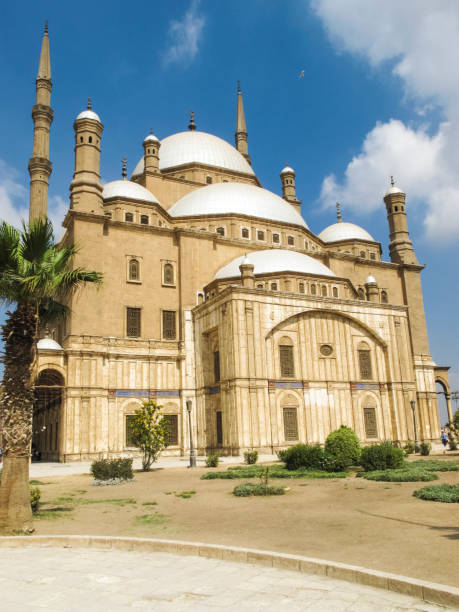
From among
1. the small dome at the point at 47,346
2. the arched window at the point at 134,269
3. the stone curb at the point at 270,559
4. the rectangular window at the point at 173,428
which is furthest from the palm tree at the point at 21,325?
the arched window at the point at 134,269

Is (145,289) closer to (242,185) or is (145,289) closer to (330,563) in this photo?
(242,185)

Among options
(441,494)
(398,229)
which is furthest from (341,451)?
(398,229)

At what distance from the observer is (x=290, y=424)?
2945cm

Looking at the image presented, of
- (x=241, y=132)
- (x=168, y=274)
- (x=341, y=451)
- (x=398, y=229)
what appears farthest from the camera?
(x=241, y=132)

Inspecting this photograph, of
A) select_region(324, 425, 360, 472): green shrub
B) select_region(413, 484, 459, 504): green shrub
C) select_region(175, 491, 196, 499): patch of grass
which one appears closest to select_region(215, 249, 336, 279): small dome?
select_region(324, 425, 360, 472): green shrub

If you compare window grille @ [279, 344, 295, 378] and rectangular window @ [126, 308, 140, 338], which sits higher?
rectangular window @ [126, 308, 140, 338]

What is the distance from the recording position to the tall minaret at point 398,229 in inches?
1721

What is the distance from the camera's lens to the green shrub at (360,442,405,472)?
1750cm

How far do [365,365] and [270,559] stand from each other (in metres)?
27.3

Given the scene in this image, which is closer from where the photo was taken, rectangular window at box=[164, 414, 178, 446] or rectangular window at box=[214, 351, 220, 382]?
rectangular window at box=[214, 351, 220, 382]

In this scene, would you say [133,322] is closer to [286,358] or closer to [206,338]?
[206,338]

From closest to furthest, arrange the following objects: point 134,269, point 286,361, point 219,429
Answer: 1. point 219,429
2. point 286,361
3. point 134,269

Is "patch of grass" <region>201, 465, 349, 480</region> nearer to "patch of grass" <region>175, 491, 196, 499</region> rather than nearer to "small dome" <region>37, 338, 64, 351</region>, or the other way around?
"patch of grass" <region>175, 491, 196, 499</region>

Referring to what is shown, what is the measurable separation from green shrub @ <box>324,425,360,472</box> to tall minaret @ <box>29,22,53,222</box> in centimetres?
2756
